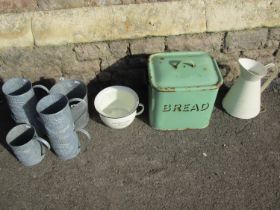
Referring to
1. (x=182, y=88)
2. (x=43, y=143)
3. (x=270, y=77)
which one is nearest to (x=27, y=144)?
(x=43, y=143)

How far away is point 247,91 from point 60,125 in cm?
186

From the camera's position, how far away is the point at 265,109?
3521 millimetres

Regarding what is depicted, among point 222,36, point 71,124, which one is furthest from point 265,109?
point 71,124

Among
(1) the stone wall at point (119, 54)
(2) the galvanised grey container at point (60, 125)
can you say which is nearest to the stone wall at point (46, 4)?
(1) the stone wall at point (119, 54)

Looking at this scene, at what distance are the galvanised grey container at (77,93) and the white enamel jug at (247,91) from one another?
4.96 ft

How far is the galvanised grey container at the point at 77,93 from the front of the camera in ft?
10.2

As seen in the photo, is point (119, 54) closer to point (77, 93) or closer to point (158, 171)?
point (77, 93)

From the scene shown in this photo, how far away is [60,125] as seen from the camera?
109 inches

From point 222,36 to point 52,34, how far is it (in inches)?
66.9

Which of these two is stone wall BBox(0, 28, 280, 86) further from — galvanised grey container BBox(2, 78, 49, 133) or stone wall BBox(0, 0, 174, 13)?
stone wall BBox(0, 0, 174, 13)

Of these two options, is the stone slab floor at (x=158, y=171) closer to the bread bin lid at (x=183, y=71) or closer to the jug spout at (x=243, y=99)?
the jug spout at (x=243, y=99)

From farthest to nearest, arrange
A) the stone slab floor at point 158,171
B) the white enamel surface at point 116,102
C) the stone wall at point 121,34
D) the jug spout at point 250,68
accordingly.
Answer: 1. the white enamel surface at point 116,102
2. the jug spout at point 250,68
3. the stone wall at point 121,34
4. the stone slab floor at point 158,171

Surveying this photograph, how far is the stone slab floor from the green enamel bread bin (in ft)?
0.75

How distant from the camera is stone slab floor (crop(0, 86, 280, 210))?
2.84 meters
